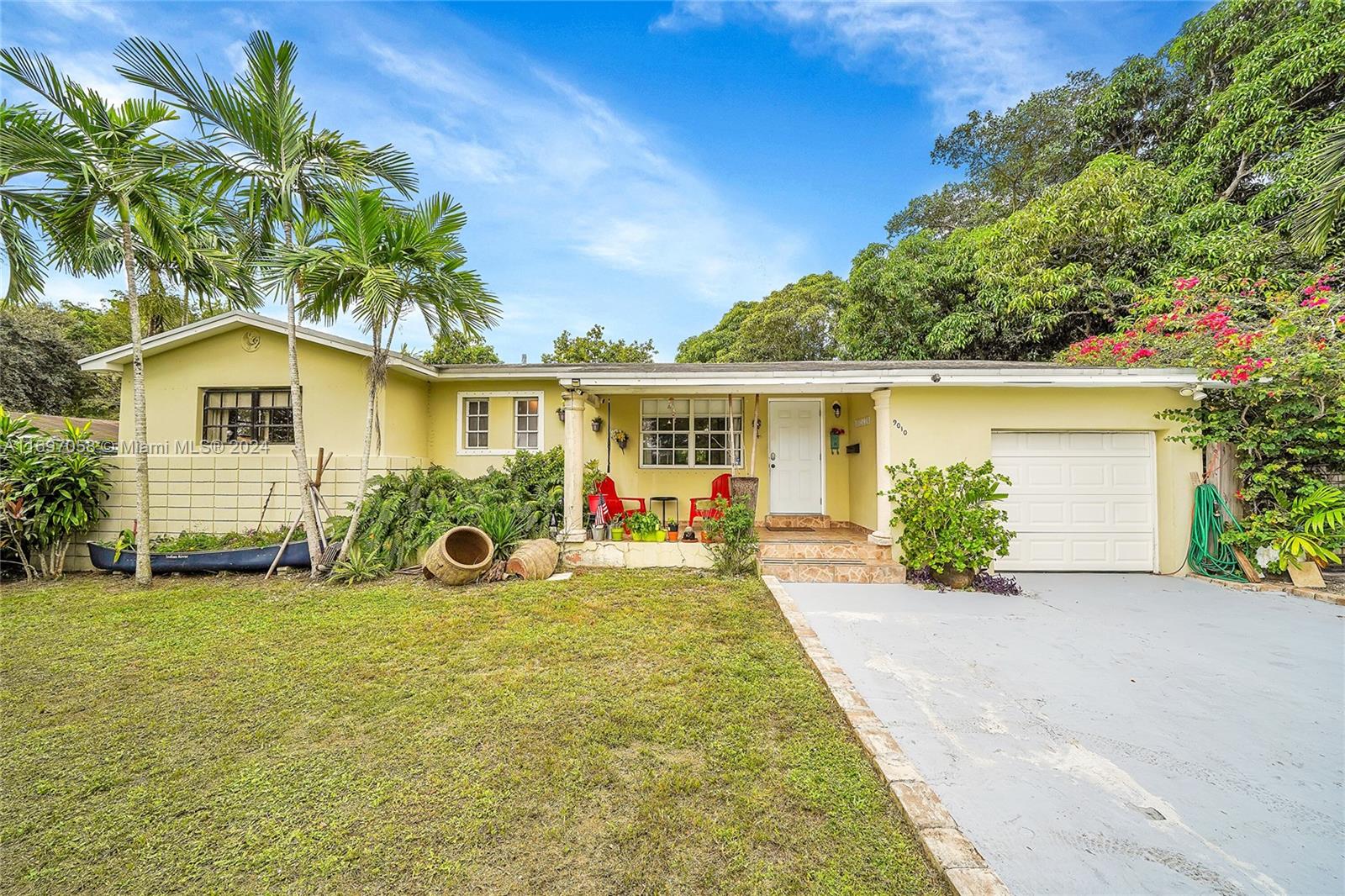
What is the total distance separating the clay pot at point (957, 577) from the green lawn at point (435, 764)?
2720 millimetres

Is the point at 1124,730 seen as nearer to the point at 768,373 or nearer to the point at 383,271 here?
the point at 768,373

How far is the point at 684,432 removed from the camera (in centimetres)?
897

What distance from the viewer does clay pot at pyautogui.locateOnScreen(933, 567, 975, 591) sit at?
19.1 feet

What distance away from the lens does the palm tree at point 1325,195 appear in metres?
4.09

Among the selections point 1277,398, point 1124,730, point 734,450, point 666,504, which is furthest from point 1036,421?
point 666,504

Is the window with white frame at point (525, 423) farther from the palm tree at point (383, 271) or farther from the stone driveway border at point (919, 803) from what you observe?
the stone driveway border at point (919, 803)

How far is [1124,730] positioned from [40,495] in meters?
11.6

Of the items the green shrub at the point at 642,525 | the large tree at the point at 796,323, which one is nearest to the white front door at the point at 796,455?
the green shrub at the point at 642,525

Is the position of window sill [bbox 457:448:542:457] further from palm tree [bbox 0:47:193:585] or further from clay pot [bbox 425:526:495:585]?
Result: palm tree [bbox 0:47:193:585]

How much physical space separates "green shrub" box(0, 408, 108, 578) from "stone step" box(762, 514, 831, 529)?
32.2 feet

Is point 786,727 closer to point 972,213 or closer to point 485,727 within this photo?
point 485,727

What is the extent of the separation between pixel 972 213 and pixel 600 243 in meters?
12.6

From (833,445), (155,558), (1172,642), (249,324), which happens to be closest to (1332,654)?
(1172,642)

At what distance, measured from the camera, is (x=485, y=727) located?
2.75 m
